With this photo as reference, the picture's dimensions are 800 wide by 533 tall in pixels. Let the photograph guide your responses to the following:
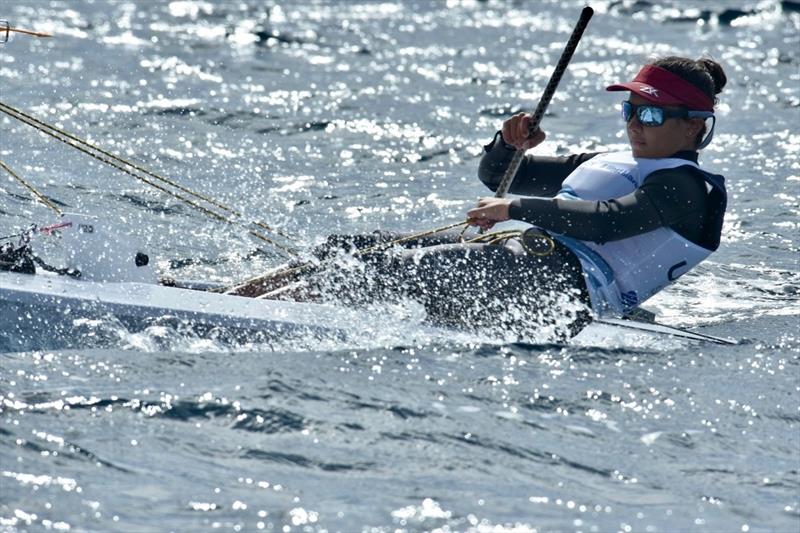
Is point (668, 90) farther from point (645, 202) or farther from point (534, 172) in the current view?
point (534, 172)

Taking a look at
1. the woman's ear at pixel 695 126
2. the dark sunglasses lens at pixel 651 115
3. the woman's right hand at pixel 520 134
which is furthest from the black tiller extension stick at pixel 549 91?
the woman's ear at pixel 695 126

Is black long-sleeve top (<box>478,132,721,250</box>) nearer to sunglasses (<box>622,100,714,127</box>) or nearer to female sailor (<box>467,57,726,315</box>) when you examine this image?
female sailor (<box>467,57,726,315</box>)

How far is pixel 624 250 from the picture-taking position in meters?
6.03

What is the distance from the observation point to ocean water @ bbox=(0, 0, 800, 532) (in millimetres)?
4352

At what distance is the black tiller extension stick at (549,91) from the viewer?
6.01 metres

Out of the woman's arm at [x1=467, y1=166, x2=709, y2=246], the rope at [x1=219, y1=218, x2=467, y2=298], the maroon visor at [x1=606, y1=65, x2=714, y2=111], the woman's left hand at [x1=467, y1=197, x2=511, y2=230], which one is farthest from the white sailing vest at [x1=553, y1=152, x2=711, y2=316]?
the rope at [x1=219, y1=218, x2=467, y2=298]

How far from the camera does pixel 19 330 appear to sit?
222 inches

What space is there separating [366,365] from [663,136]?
1.66 meters

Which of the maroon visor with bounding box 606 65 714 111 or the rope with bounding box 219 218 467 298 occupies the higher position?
the maroon visor with bounding box 606 65 714 111

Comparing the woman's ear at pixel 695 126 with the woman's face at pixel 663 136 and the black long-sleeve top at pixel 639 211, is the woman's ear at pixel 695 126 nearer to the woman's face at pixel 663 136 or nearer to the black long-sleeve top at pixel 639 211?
the woman's face at pixel 663 136

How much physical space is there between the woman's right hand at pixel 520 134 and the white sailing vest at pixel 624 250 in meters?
0.28

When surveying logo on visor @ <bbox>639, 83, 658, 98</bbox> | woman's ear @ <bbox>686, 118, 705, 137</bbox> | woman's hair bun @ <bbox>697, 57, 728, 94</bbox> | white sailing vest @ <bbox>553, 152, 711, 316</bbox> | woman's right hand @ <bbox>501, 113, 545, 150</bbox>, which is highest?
woman's hair bun @ <bbox>697, 57, 728, 94</bbox>

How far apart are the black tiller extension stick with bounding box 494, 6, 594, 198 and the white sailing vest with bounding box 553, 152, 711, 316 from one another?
0.98ft

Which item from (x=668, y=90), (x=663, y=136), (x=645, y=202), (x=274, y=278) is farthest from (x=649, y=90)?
(x=274, y=278)
